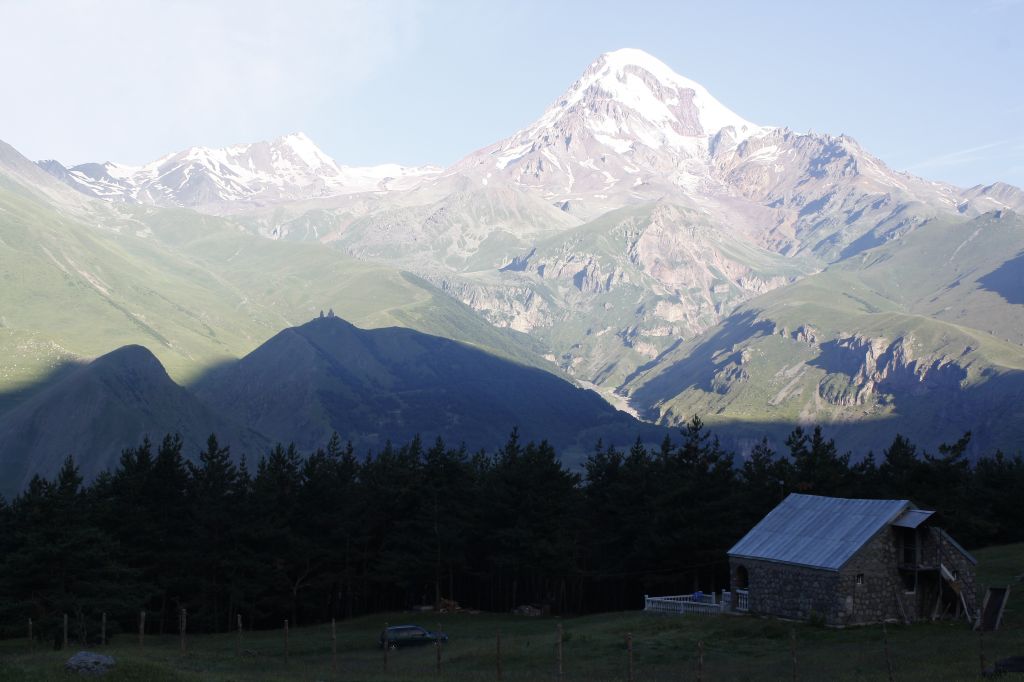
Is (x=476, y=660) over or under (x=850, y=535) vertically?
under

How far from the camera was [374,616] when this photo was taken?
3381 inches

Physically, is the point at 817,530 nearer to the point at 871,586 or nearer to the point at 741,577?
the point at 871,586

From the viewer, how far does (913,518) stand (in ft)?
189

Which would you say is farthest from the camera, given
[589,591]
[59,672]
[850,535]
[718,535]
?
[589,591]

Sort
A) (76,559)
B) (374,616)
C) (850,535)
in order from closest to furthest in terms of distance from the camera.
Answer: (850,535) < (76,559) < (374,616)

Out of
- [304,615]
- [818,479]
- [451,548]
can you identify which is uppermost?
[818,479]

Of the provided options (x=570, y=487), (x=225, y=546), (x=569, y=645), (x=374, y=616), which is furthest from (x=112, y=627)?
(x=570, y=487)

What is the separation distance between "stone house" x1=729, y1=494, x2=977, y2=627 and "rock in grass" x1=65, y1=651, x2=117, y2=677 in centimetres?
3819

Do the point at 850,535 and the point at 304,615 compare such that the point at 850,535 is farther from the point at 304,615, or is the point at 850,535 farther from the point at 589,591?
the point at 304,615

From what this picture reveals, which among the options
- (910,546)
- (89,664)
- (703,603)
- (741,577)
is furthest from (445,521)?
(89,664)

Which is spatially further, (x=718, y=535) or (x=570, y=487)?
(x=570, y=487)

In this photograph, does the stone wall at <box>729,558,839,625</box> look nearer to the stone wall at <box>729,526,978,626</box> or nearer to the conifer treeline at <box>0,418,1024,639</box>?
the stone wall at <box>729,526,978,626</box>

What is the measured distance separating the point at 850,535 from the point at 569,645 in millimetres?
17990

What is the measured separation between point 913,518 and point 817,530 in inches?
226
